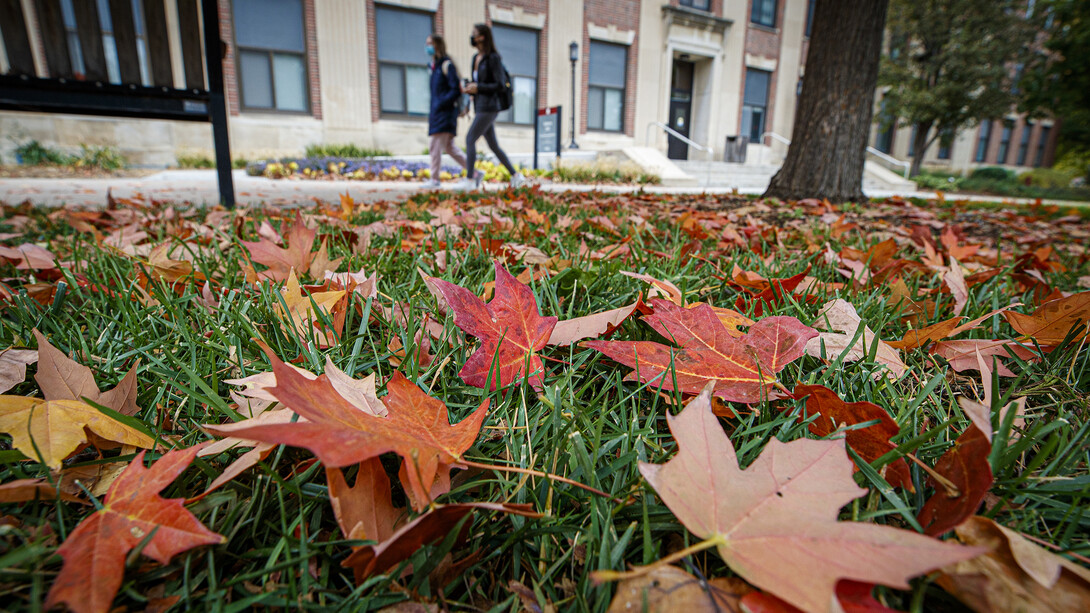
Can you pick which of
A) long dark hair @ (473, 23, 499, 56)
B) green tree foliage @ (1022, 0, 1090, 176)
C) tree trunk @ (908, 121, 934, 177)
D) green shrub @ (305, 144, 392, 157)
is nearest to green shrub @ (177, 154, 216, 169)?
green shrub @ (305, 144, 392, 157)

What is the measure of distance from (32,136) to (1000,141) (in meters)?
42.9

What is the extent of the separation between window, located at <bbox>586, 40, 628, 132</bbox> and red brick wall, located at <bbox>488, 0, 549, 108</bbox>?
1.79m

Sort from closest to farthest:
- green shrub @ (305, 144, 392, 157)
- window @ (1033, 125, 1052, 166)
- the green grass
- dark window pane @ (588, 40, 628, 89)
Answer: the green grass < green shrub @ (305, 144, 392, 157) < dark window pane @ (588, 40, 628, 89) < window @ (1033, 125, 1052, 166)

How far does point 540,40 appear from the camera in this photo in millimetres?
16484

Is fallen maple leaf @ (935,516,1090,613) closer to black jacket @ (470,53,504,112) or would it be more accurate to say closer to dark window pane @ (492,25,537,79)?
black jacket @ (470,53,504,112)

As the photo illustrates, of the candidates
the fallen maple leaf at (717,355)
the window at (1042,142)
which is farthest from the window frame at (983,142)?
the fallen maple leaf at (717,355)

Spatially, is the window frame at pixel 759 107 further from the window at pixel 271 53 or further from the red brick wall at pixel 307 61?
the window at pixel 271 53

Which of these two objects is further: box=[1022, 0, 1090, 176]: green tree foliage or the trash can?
box=[1022, 0, 1090, 176]: green tree foliage

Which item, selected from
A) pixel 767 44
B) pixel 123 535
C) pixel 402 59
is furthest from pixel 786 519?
pixel 767 44

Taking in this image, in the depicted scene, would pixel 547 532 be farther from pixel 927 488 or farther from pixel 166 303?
pixel 166 303

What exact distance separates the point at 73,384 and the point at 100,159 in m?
15.9

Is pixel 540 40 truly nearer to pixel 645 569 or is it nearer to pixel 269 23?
pixel 269 23

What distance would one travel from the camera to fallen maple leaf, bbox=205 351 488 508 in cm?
42

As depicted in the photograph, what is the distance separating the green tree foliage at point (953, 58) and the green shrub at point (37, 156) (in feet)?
93.4
